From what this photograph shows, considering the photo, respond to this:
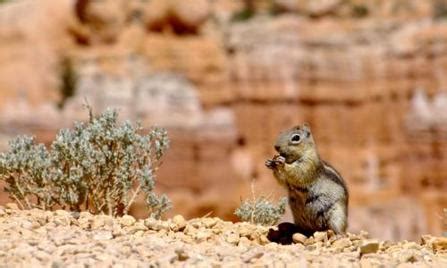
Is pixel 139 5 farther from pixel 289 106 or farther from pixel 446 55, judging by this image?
pixel 446 55

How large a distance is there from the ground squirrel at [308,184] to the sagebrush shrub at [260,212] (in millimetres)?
1112

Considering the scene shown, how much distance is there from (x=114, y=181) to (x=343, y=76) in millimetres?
42196

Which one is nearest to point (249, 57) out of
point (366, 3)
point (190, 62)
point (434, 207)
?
point (190, 62)

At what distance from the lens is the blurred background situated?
165ft

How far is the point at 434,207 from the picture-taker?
171 ft

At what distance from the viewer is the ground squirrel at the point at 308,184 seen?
11422 millimetres

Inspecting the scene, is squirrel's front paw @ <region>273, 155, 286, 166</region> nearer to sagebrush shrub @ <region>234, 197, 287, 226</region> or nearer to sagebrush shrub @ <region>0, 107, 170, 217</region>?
sagebrush shrub @ <region>234, 197, 287, 226</region>

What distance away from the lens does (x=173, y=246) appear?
9.73 metres

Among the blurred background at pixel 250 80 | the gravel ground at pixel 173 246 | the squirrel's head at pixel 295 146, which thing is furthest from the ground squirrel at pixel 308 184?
the blurred background at pixel 250 80

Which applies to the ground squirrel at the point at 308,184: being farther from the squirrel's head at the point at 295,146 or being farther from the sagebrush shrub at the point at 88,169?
the sagebrush shrub at the point at 88,169

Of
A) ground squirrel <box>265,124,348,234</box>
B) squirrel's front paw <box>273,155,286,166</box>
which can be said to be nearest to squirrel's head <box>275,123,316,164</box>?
ground squirrel <box>265,124,348,234</box>

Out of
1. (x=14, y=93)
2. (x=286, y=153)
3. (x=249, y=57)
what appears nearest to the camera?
(x=286, y=153)

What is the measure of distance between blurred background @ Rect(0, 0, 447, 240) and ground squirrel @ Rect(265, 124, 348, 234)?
1451 inches

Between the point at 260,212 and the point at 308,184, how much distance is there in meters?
1.46
